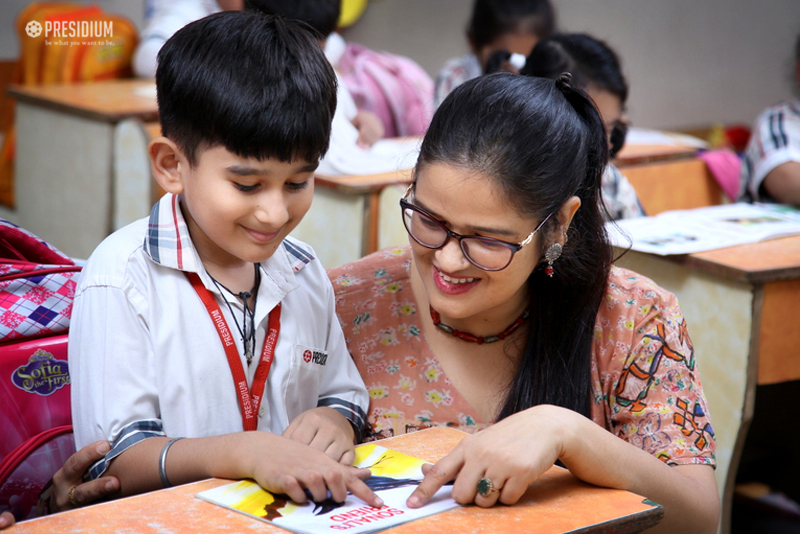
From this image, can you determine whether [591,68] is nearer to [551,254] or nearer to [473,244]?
[551,254]

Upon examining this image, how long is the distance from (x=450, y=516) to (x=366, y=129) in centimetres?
256

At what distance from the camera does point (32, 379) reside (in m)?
1.28

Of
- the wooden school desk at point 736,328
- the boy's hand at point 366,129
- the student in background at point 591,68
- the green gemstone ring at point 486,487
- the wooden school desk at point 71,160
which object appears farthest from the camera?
the boy's hand at point 366,129

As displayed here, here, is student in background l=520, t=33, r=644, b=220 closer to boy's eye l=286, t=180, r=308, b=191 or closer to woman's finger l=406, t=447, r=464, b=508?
boy's eye l=286, t=180, r=308, b=191

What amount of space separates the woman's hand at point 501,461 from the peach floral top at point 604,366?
362 millimetres

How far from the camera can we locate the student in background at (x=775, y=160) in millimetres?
2917

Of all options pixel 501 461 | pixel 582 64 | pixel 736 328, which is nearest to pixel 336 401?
pixel 501 461

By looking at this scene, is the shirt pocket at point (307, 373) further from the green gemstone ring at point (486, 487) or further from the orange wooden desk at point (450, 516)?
the green gemstone ring at point (486, 487)

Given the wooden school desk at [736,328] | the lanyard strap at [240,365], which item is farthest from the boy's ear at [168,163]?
the wooden school desk at [736,328]

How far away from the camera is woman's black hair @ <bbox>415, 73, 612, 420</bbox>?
4.36 ft

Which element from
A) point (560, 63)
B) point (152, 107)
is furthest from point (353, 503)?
point (152, 107)

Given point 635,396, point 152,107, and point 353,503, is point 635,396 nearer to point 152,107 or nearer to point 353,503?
point 353,503

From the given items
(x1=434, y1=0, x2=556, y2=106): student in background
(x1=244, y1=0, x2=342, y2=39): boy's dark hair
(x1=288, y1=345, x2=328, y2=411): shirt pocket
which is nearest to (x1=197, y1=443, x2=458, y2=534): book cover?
(x1=288, y1=345, x2=328, y2=411): shirt pocket

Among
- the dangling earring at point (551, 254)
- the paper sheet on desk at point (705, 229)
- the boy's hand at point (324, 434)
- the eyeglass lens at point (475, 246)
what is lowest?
the boy's hand at point (324, 434)
